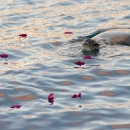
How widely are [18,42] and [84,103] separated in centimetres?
386

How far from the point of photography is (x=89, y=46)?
9.59 metres

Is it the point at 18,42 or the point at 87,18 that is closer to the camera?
the point at 18,42

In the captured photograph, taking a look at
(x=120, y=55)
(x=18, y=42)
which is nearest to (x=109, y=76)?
(x=120, y=55)

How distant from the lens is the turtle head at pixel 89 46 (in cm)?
960

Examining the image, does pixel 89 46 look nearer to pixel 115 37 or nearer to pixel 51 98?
pixel 115 37

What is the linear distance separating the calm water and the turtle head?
342 mm

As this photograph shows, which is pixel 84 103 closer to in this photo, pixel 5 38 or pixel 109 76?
pixel 109 76

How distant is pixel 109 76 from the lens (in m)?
8.18

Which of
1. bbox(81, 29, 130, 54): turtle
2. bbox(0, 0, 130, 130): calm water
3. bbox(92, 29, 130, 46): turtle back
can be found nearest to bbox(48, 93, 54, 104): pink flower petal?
bbox(0, 0, 130, 130): calm water

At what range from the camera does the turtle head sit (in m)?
9.60

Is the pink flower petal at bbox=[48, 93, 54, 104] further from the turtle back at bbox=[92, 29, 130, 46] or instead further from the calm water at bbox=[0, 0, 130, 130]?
the turtle back at bbox=[92, 29, 130, 46]

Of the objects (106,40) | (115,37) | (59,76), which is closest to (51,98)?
(59,76)

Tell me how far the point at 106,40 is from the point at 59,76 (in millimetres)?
2606

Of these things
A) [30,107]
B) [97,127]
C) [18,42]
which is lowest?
[97,127]
